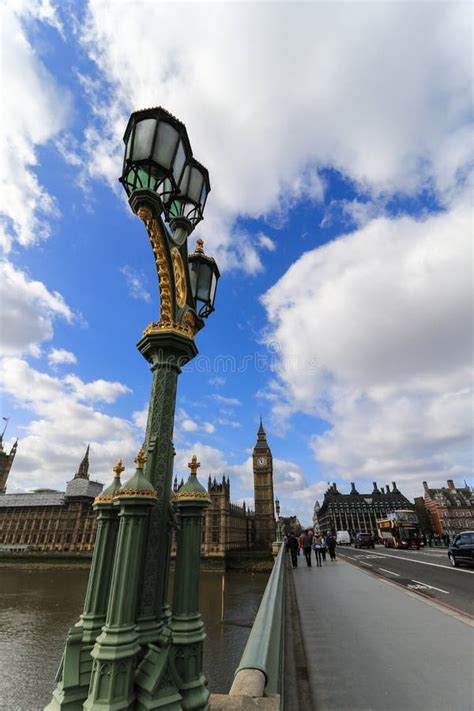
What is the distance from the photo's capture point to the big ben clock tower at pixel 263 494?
334ft

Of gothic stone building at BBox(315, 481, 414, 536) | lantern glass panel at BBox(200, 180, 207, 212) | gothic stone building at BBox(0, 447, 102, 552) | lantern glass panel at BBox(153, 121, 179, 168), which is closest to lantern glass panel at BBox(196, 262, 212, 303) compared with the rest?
lantern glass panel at BBox(200, 180, 207, 212)

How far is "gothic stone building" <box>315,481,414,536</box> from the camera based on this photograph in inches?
4777

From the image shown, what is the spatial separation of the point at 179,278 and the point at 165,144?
1.41 m

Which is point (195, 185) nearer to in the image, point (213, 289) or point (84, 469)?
point (213, 289)

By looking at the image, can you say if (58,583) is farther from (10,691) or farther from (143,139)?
(143,139)

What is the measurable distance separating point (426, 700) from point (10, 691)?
79.4 feet

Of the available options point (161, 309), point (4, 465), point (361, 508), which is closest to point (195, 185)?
point (161, 309)

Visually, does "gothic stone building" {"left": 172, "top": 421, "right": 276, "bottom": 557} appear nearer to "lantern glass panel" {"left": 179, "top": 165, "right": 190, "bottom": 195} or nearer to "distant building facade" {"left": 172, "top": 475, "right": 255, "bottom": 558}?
"distant building facade" {"left": 172, "top": 475, "right": 255, "bottom": 558}

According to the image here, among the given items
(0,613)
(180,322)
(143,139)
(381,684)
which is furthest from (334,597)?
(0,613)

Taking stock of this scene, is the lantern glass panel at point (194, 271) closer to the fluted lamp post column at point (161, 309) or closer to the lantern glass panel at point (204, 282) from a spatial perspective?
the lantern glass panel at point (204, 282)

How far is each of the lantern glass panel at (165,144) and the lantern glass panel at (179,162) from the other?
75 mm

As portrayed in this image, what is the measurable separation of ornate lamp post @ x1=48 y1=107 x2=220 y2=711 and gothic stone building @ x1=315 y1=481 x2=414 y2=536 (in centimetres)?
13266

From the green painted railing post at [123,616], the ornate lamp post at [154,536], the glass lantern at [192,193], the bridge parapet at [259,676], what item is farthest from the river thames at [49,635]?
the glass lantern at [192,193]

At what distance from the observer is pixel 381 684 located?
434cm
